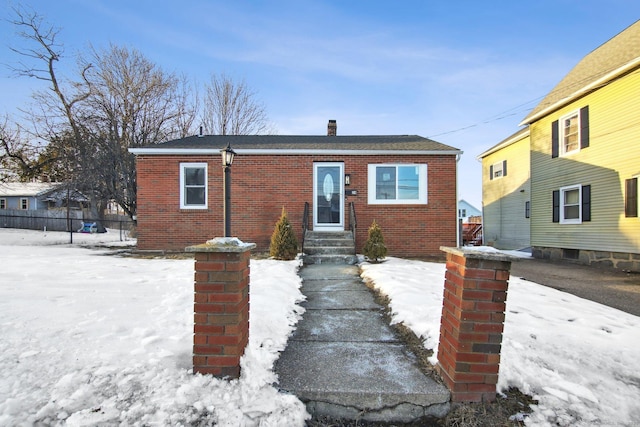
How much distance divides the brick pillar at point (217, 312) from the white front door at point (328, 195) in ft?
24.7

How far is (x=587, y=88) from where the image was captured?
9641 mm

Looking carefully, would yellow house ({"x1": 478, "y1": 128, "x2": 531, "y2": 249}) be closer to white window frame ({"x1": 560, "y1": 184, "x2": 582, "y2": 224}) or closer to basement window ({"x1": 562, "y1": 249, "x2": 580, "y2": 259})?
white window frame ({"x1": 560, "y1": 184, "x2": 582, "y2": 224})

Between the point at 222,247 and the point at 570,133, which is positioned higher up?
the point at 570,133

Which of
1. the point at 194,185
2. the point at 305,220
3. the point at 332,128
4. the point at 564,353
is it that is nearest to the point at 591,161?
the point at 332,128

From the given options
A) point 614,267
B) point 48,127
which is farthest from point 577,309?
point 48,127

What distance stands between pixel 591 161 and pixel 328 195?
8.21 metres

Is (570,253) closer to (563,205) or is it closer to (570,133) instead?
(563,205)

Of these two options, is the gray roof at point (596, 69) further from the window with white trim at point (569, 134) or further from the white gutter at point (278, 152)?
the white gutter at point (278, 152)

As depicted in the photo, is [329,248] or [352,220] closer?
[329,248]

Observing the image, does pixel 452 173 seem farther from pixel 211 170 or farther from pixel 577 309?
pixel 211 170

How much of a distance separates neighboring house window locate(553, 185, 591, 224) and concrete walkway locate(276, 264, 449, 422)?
990 cm

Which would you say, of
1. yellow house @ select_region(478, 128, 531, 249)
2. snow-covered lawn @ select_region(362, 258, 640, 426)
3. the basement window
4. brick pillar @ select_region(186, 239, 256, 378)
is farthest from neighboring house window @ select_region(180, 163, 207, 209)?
yellow house @ select_region(478, 128, 531, 249)

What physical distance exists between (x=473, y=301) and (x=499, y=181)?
17369 millimetres

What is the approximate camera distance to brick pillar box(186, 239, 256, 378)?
220cm
